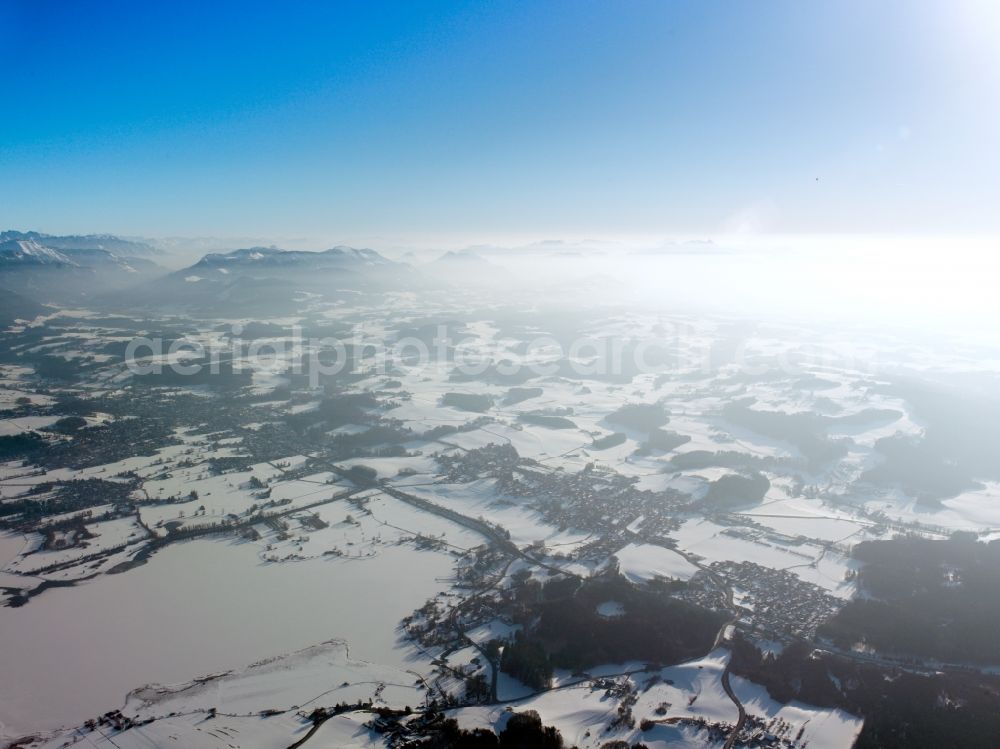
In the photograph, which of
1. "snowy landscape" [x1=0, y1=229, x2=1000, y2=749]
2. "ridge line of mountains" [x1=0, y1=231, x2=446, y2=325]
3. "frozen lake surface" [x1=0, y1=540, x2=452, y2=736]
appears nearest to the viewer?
"snowy landscape" [x1=0, y1=229, x2=1000, y2=749]

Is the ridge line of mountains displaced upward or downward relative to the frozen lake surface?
upward

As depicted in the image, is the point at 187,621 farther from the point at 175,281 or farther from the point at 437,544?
the point at 175,281

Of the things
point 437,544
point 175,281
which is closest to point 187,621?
point 437,544

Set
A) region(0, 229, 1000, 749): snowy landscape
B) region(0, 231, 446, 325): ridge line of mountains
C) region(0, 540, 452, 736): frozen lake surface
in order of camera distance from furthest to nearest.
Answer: region(0, 231, 446, 325): ridge line of mountains
region(0, 540, 452, 736): frozen lake surface
region(0, 229, 1000, 749): snowy landscape

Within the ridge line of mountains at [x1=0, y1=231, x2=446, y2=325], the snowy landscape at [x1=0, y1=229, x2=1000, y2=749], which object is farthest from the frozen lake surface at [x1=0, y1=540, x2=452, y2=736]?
the ridge line of mountains at [x1=0, y1=231, x2=446, y2=325]

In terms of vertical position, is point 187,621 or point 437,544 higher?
point 437,544

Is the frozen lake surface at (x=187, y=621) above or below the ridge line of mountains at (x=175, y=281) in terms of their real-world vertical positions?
below

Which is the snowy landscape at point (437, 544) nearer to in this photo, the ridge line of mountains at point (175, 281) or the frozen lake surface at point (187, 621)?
the frozen lake surface at point (187, 621)

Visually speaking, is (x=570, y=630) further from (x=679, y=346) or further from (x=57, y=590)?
(x=679, y=346)

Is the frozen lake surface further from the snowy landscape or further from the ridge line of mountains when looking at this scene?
the ridge line of mountains

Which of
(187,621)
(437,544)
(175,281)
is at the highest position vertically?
(175,281)

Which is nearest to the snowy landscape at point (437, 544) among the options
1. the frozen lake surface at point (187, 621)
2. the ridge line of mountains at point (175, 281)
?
the frozen lake surface at point (187, 621)
